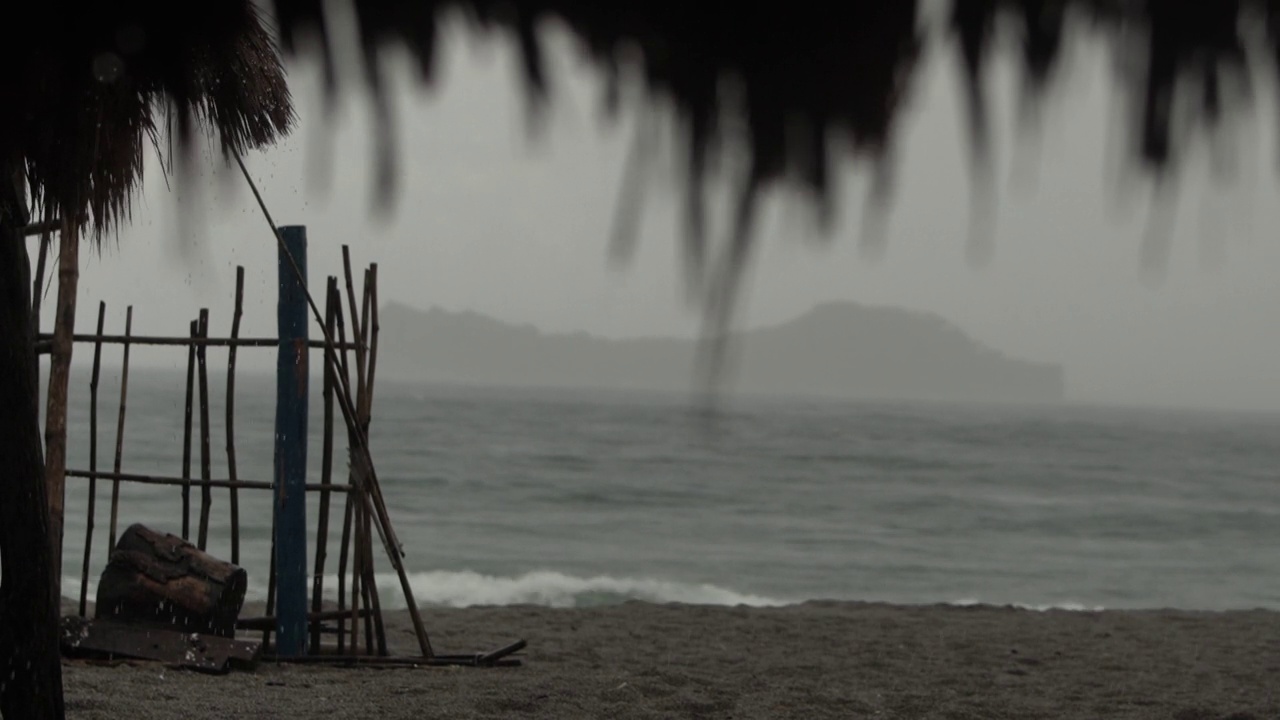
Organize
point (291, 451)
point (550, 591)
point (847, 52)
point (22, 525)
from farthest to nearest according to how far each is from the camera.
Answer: point (550, 591), point (291, 451), point (22, 525), point (847, 52)

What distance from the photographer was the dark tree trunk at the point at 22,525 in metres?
2.74

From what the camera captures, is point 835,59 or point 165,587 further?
point 165,587

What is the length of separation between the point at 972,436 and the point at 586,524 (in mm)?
21082

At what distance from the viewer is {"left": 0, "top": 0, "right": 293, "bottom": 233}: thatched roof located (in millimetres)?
923

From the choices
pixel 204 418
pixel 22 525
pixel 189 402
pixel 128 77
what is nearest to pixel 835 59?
pixel 128 77

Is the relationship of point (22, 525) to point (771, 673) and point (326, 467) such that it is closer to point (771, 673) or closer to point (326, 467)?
point (326, 467)

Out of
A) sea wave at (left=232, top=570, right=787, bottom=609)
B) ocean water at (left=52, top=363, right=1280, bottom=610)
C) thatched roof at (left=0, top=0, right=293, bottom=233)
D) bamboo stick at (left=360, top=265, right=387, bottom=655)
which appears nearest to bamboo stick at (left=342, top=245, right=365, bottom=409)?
bamboo stick at (left=360, top=265, right=387, bottom=655)

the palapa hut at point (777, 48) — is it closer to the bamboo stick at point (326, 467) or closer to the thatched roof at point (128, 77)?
the thatched roof at point (128, 77)

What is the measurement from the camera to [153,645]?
4219 millimetres

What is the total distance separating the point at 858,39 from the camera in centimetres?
74

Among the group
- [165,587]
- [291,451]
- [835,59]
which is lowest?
[165,587]

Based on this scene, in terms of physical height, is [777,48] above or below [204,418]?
above

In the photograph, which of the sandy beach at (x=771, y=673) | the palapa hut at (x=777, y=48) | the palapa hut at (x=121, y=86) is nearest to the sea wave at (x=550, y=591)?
the sandy beach at (x=771, y=673)

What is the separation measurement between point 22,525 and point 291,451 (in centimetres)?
133
